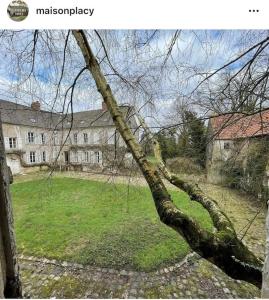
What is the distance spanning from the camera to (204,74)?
1697 millimetres

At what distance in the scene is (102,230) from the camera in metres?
5.45

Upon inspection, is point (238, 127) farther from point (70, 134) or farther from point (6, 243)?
point (6, 243)

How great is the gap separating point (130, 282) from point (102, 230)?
85.7 inches

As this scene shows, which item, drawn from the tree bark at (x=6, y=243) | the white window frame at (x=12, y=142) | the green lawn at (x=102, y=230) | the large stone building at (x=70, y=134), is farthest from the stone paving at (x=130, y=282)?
the white window frame at (x=12, y=142)
